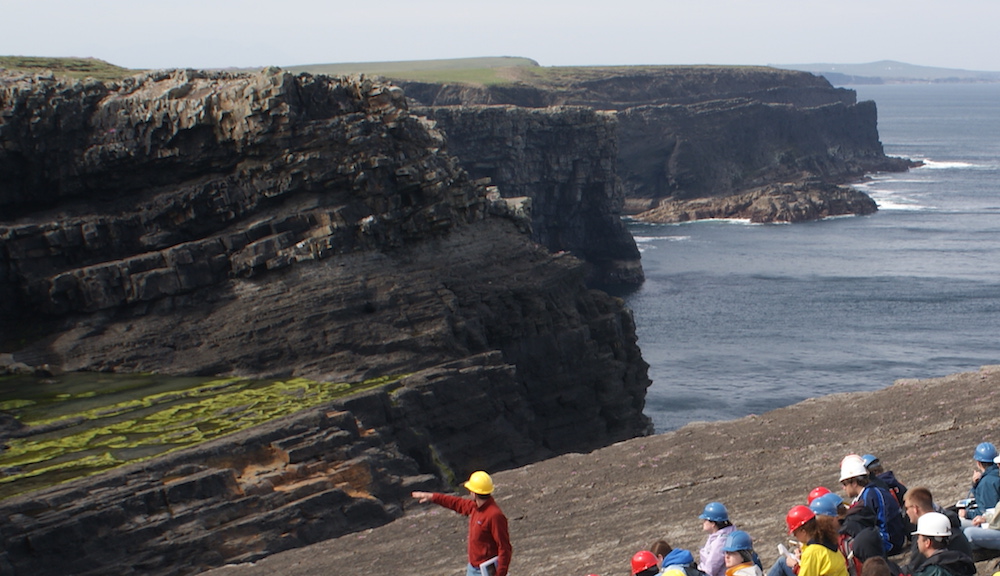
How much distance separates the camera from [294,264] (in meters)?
50.4

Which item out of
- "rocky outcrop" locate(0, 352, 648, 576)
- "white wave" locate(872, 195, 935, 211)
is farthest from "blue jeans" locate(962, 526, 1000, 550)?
"white wave" locate(872, 195, 935, 211)

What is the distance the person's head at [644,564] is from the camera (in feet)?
56.1

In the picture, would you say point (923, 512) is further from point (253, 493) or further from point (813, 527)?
point (253, 493)

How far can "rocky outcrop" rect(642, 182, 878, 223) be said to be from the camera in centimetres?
16612

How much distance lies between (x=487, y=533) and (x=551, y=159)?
121074mm

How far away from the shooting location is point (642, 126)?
187500 mm

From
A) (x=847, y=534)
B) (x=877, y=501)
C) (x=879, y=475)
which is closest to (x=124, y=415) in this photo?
(x=879, y=475)

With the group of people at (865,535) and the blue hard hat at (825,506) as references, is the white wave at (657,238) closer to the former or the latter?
the group of people at (865,535)

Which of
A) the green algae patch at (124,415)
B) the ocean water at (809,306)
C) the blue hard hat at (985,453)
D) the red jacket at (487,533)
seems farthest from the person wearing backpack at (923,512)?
the ocean water at (809,306)

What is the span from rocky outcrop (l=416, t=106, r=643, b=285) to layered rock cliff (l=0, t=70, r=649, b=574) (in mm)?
78929

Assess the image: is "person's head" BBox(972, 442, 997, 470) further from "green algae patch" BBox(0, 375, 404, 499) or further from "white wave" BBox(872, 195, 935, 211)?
"white wave" BBox(872, 195, 935, 211)

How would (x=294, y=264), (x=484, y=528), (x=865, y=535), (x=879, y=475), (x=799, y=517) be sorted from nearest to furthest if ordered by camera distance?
(x=799, y=517), (x=865, y=535), (x=484, y=528), (x=879, y=475), (x=294, y=264)

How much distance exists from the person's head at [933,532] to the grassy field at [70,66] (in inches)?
2291

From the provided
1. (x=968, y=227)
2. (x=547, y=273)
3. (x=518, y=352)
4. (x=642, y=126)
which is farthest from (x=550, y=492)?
(x=642, y=126)
